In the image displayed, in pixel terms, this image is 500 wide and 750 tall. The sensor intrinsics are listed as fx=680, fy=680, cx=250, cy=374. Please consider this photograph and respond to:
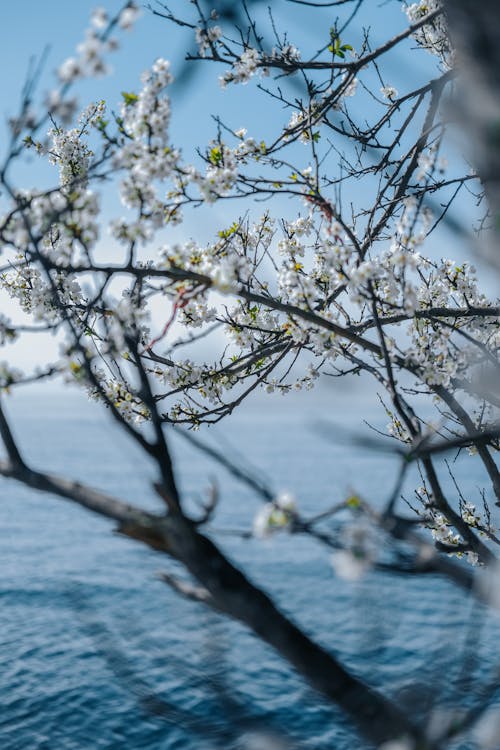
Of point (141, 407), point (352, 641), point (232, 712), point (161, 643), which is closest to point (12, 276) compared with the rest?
point (141, 407)

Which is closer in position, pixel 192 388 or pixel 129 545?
pixel 192 388

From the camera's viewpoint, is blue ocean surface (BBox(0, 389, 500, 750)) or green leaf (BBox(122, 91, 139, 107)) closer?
blue ocean surface (BBox(0, 389, 500, 750))

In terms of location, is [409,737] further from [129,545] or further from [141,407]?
[129,545]

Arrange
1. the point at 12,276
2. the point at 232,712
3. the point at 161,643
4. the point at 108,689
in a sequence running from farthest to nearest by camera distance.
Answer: the point at 161,643 → the point at 108,689 → the point at 12,276 → the point at 232,712

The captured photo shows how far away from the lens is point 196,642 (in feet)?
16.0

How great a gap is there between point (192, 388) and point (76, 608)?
12.3 ft

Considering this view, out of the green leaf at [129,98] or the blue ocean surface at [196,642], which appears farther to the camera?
the green leaf at [129,98]

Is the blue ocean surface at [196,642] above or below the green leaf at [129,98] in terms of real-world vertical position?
below

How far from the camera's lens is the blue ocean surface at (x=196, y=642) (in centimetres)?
176

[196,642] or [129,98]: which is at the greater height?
[129,98]

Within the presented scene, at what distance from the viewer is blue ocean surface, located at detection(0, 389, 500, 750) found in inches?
69.3

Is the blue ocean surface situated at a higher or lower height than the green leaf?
lower

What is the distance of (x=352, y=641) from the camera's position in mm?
18297

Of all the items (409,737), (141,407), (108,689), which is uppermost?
(141,407)
